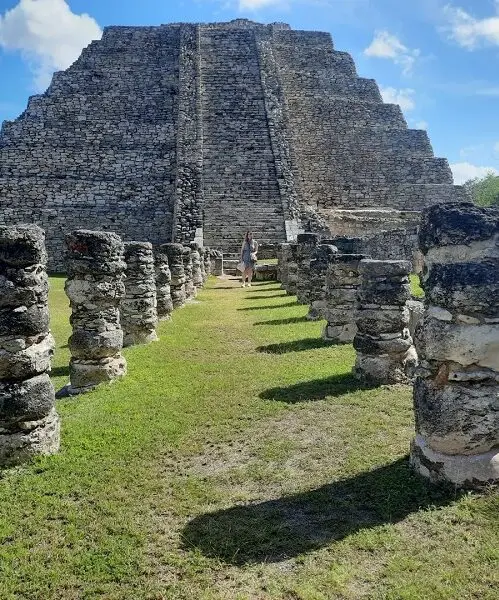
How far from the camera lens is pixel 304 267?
1552 cm

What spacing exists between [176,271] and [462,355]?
37.0ft

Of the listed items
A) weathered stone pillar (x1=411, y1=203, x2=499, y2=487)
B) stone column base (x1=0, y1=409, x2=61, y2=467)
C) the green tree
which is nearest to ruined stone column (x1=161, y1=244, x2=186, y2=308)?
stone column base (x1=0, y1=409, x2=61, y2=467)

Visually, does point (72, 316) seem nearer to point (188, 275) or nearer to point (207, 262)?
point (188, 275)

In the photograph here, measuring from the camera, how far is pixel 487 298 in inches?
175

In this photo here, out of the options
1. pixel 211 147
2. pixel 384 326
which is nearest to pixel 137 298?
pixel 384 326

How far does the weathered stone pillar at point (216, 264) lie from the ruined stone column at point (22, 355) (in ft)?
66.0

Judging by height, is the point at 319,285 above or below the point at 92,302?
below

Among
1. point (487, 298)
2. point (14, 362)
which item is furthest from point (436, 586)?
point (14, 362)

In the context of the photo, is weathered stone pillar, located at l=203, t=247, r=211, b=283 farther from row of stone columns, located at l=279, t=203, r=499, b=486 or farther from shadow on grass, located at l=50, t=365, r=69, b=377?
row of stone columns, located at l=279, t=203, r=499, b=486

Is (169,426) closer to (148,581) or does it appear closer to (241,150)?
(148,581)

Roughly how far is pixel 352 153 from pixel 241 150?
22.8 feet

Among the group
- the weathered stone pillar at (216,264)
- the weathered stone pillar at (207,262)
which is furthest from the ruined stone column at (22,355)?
the weathered stone pillar at (216,264)

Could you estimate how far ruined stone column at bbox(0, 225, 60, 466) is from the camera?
17.8ft

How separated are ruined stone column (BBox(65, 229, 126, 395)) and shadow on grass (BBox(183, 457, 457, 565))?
14.3ft
